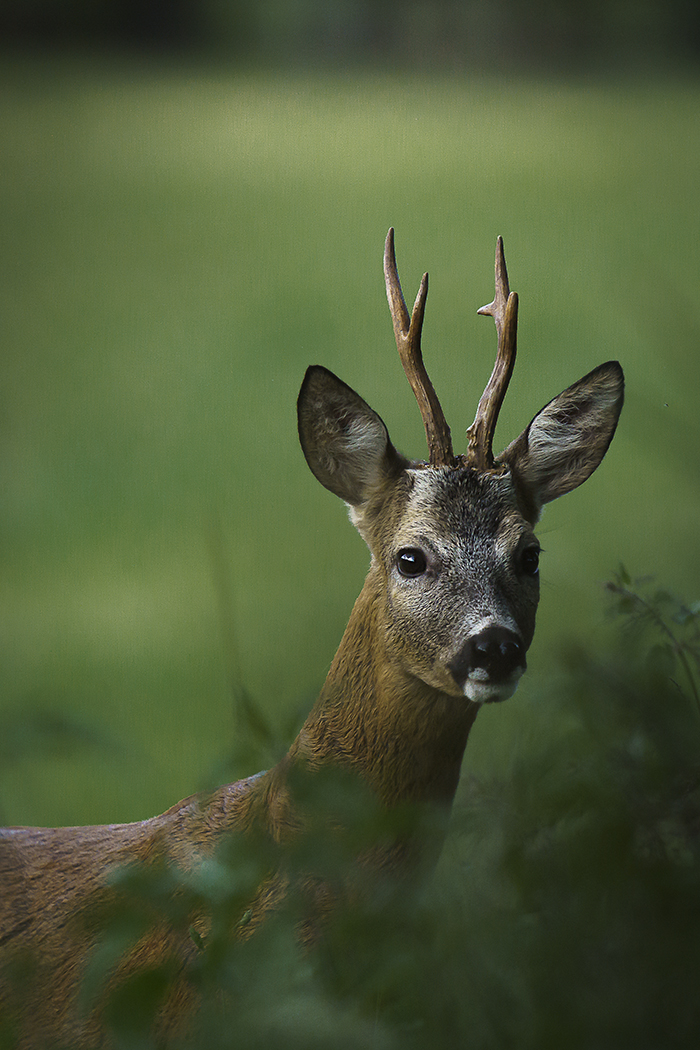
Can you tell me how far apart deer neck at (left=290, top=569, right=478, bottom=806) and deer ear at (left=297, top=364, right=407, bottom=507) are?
10cm

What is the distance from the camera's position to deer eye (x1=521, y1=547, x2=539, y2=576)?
1.02 metres

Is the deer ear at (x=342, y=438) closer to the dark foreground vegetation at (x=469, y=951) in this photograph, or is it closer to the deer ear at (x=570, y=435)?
the deer ear at (x=570, y=435)

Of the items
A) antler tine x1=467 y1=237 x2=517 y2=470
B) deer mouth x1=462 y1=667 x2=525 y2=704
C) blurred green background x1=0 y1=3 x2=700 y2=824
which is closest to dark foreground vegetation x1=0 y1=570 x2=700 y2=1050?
deer mouth x1=462 y1=667 x2=525 y2=704

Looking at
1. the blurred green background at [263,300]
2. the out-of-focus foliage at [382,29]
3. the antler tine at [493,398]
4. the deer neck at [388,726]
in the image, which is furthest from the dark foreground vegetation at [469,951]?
the out-of-focus foliage at [382,29]

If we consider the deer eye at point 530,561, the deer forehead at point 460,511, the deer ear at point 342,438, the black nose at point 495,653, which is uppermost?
the deer ear at point 342,438

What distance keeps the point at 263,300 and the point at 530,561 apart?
31.0 inches

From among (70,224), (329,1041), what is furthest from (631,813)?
(70,224)

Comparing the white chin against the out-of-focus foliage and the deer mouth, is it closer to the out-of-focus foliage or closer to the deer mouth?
the deer mouth

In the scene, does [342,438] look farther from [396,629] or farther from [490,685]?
[490,685]

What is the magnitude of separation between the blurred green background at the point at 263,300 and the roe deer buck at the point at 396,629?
36 centimetres

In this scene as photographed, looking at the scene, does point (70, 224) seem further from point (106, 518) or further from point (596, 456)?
point (596, 456)

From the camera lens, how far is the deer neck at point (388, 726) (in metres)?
1.02

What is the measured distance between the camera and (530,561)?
103 centimetres

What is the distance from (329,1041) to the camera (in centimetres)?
42
